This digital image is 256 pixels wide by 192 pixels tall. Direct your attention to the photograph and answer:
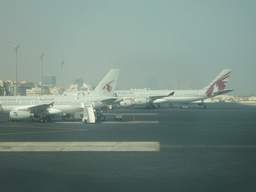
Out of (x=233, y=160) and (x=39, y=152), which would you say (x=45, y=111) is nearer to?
(x=39, y=152)

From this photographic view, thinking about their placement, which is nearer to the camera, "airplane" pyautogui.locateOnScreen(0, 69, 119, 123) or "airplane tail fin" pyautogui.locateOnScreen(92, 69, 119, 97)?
"airplane" pyautogui.locateOnScreen(0, 69, 119, 123)

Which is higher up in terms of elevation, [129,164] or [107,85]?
[107,85]

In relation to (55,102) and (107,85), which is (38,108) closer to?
(55,102)

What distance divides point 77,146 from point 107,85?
99.5 feet

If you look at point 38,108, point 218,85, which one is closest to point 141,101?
point 218,85

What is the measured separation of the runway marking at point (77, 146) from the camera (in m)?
23.1

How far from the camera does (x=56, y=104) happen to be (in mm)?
50781

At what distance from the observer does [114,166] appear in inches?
679

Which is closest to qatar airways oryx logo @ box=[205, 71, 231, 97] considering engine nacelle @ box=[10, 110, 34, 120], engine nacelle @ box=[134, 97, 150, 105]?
engine nacelle @ box=[134, 97, 150, 105]

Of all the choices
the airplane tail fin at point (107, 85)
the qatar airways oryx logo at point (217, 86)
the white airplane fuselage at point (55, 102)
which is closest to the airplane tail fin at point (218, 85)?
the qatar airways oryx logo at point (217, 86)

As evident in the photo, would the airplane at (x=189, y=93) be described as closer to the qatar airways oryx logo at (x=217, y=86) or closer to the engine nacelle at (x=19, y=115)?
the qatar airways oryx logo at (x=217, y=86)

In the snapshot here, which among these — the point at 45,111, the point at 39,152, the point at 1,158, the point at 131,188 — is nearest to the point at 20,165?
the point at 1,158

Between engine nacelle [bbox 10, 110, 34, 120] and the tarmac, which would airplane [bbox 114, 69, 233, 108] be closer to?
engine nacelle [bbox 10, 110, 34, 120]

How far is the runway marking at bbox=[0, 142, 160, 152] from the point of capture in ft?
75.7
